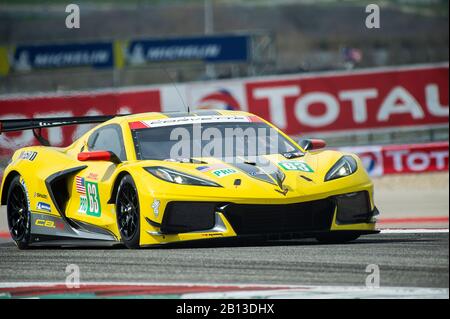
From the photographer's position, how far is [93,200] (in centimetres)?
941

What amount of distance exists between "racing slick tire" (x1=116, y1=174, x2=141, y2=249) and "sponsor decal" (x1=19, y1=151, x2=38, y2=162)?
6.07 feet

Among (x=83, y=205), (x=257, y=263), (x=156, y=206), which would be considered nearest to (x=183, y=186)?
(x=156, y=206)

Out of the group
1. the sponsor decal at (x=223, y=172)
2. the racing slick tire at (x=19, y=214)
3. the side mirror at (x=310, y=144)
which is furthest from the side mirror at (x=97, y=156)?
the side mirror at (x=310, y=144)

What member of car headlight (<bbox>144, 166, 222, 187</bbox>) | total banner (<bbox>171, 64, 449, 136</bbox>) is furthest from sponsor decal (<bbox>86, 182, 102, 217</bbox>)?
total banner (<bbox>171, 64, 449, 136</bbox>)

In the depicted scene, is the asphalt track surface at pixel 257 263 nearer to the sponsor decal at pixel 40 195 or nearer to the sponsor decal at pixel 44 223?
the sponsor decal at pixel 44 223

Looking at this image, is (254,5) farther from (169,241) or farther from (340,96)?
(169,241)

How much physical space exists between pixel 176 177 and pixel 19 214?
257 cm

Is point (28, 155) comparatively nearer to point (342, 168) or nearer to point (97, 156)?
point (97, 156)

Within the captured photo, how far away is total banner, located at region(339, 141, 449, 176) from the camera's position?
1884 centimetres

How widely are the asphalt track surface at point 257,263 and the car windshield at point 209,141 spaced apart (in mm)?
770

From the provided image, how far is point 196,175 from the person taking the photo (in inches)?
335

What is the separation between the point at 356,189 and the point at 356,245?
48 centimetres

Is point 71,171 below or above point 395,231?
above
